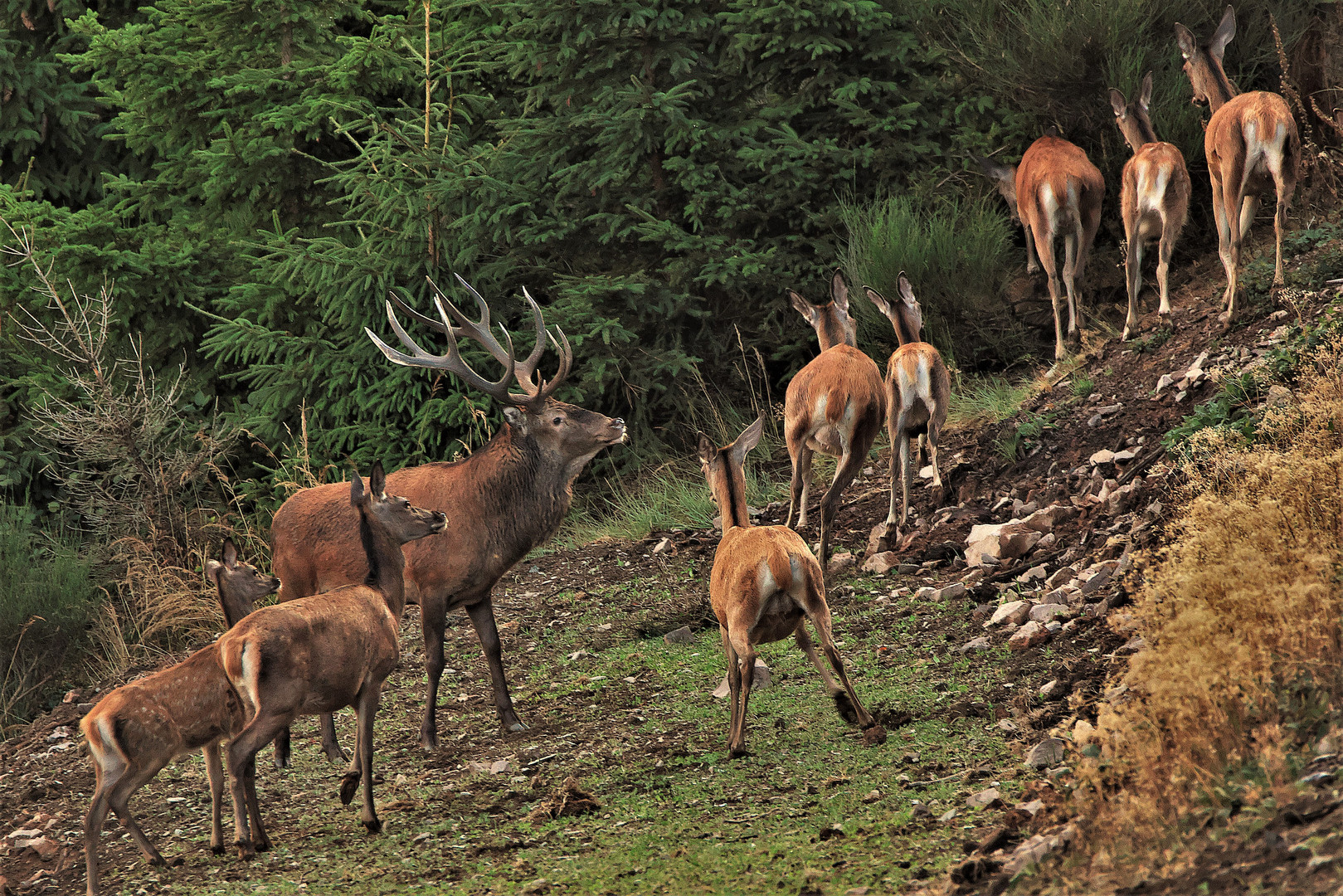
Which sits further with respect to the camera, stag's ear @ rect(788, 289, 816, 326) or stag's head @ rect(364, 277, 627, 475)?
stag's ear @ rect(788, 289, 816, 326)

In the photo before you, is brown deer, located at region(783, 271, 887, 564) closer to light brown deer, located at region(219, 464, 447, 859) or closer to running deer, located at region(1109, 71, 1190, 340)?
running deer, located at region(1109, 71, 1190, 340)

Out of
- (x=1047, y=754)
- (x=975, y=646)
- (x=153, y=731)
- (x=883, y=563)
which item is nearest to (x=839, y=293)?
(x=883, y=563)

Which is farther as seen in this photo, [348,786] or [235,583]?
[235,583]

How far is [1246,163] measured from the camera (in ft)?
31.3

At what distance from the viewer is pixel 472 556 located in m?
7.57

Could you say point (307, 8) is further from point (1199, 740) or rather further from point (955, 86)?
point (1199, 740)

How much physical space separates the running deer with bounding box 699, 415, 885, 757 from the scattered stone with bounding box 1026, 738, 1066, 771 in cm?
98

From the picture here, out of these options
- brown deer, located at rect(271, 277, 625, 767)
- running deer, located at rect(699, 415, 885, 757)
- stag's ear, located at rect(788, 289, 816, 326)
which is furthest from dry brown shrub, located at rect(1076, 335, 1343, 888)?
stag's ear, located at rect(788, 289, 816, 326)

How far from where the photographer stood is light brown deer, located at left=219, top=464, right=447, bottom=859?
5641 millimetres

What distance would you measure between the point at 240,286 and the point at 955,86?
8.13 metres

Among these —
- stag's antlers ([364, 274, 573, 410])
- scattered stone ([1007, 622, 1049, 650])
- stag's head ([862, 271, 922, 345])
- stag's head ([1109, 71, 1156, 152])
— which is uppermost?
stag's head ([1109, 71, 1156, 152])

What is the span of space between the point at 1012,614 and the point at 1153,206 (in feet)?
15.8

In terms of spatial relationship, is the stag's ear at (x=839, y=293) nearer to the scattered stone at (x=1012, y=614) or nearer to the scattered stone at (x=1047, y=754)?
the scattered stone at (x=1012, y=614)

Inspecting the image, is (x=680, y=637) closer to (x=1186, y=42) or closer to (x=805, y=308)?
(x=805, y=308)
